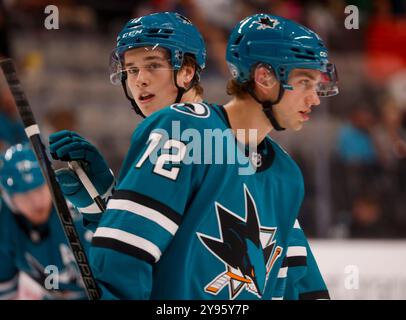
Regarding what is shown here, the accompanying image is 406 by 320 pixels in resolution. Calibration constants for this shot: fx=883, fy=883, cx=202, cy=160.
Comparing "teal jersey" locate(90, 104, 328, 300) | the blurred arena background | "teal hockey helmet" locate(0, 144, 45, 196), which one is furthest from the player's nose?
the blurred arena background

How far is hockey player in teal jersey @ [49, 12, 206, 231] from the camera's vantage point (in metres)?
2.13

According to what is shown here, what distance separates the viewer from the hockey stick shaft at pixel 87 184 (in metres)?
2.07

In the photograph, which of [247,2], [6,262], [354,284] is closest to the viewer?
[354,284]

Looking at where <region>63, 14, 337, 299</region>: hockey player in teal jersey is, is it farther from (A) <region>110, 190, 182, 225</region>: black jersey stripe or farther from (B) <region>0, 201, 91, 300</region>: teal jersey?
(B) <region>0, 201, 91, 300</region>: teal jersey

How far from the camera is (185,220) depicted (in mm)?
1755

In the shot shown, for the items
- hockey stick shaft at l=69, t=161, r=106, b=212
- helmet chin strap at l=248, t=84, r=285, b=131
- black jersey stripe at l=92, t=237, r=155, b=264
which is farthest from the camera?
hockey stick shaft at l=69, t=161, r=106, b=212

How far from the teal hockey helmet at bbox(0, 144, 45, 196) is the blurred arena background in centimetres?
58

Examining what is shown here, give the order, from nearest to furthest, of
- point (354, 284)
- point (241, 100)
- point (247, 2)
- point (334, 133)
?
1. point (241, 100)
2. point (354, 284)
3. point (247, 2)
4. point (334, 133)

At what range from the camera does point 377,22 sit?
454 centimetres

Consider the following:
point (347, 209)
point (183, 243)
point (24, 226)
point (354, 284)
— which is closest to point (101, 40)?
point (24, 226)

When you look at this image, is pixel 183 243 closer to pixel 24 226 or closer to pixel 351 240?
pixel 24 226

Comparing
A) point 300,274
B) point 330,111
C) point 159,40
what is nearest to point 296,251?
point 300,274

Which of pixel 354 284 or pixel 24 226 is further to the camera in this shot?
pixel 24 226

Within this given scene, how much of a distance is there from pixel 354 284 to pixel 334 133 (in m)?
2.34
